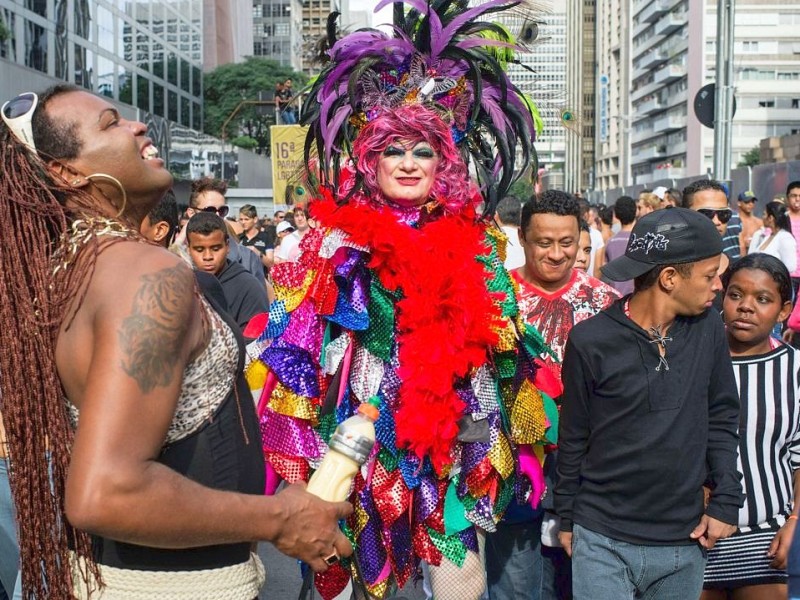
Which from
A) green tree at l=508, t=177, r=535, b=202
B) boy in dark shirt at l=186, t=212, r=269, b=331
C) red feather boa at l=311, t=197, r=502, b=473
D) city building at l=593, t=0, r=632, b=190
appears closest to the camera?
red feather boa at l=311, t=197, r=502, b=473

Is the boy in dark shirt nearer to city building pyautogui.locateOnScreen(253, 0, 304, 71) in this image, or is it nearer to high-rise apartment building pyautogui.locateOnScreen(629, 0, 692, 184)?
high-rise apartment building pyautogui.locateOnScreen(629, 0, 692, 184)

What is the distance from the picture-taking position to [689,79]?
81938 millimetres

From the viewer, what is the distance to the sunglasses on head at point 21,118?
1.87m

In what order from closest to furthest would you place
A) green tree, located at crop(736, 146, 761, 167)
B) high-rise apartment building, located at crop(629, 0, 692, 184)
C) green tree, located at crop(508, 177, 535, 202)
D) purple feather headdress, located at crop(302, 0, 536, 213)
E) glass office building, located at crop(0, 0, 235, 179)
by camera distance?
purple feather headdress, located at crop(302, 0, 536, 213) → green tree, located at crop(508, 177, 535, 202) → glass office building, located at crop(0, 0, 235, 179) → green tree, located at crop(736, 146, 761, 167) → high-rise apartment building, located at crop(629, 0, 692, 184)

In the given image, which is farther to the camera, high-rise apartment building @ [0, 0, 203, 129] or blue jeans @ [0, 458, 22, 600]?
high-rise apartment building @ [0, 0, 203, 129]

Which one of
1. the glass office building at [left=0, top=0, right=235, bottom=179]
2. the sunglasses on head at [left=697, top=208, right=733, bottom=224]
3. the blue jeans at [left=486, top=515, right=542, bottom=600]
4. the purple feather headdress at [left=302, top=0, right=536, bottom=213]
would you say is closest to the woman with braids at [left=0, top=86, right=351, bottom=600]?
the purple feather headdress at [left=302, top=0, right=536, bottom=213]

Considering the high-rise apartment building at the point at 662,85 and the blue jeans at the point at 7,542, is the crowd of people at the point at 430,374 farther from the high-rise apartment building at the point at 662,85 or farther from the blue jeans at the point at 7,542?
the high-rise apartment building at the point at 662,85

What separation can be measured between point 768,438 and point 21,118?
100 inches

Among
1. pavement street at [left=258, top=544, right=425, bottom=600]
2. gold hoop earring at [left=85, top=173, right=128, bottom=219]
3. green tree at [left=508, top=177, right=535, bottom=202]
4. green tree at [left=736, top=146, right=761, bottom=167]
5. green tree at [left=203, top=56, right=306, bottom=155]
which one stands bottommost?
pavement street at [left=258, top=544, right=425, bottom=600]

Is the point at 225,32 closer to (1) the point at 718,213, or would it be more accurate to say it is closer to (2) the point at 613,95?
(2) the point at 613,95

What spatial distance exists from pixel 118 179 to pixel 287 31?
11203 cm

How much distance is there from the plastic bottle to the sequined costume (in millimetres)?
1207

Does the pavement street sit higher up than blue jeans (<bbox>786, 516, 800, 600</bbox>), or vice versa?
blue jeans (<bbox>786, 516, 800, 600</bbox>)

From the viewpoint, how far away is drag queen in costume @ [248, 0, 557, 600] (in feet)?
10.7
